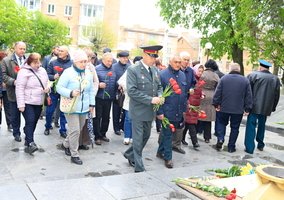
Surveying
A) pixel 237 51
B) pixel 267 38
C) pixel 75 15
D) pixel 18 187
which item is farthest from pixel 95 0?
pixel 18 187

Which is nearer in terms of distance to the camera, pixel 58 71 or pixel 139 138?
pixel 139 138

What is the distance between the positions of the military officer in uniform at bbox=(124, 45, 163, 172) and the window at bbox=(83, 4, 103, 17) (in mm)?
54148

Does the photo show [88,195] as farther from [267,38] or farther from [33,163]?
[267,38]

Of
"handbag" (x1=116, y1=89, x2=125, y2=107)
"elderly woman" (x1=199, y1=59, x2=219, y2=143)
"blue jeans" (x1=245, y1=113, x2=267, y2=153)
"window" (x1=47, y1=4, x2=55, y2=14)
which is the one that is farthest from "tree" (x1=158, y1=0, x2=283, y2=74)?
"window" (x1=47, y1=4, x2=55, y2=14)

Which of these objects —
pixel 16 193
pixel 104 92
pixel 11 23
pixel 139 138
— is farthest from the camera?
pixel 11 23

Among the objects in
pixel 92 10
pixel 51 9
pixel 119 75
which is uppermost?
pixel 92 10

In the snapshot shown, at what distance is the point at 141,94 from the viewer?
5391 mm

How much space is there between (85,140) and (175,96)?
6.51 ft

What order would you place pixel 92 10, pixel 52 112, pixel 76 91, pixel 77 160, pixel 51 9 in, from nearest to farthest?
pixel 76 91 < pixel 77 160 < pixel 52 112 < pixel 51 9 < pixel 92 10

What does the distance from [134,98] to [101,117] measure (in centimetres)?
232

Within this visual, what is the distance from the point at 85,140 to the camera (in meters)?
6.91

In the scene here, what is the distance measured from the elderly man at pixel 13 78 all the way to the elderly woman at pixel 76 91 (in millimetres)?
1606

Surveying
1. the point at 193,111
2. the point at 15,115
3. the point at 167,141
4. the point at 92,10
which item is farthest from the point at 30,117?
the point at 92,10

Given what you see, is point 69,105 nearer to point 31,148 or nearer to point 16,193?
point 31,148
